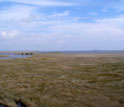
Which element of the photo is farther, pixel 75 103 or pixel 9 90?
pixel 9 90

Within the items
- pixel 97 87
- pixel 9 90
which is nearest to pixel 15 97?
pixel 9 90

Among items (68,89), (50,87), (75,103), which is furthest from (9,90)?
(75,103)

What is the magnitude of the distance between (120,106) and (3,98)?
9.20 m

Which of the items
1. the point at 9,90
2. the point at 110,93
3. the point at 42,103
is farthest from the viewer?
the point at 9,90

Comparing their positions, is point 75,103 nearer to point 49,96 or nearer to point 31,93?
→ point 49,96

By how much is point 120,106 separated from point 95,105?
179 cm

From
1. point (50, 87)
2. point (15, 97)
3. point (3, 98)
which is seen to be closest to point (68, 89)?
point (50, 87)

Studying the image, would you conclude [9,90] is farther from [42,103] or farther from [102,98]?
[102,98]

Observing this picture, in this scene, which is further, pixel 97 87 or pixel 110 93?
pixel 97 87

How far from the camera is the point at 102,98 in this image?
37.9 feet

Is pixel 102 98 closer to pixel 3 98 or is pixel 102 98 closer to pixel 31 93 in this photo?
pixel 31 93

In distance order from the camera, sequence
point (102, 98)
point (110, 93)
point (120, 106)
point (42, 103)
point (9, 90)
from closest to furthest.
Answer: point (120, 106), point (42, 103), point (102, 98), point (110, 93), point (9, 90)

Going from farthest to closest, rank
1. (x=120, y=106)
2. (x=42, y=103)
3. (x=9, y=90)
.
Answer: (x=9, y=90) → (x=42, y=103) → (x=120, y=106)

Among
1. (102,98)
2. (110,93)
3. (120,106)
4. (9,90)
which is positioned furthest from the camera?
(9,90)
